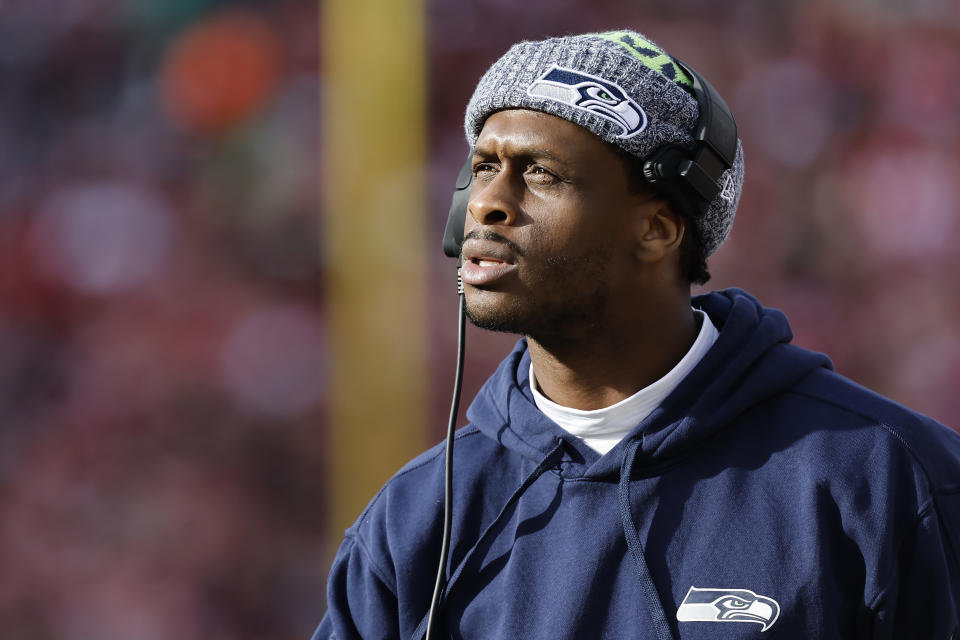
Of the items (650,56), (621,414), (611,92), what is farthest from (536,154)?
(621,414)

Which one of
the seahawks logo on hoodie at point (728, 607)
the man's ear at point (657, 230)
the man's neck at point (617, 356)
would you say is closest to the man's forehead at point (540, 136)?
the man's ear at point (657, 230)

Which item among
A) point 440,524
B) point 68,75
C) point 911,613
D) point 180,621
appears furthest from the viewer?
point 68,75

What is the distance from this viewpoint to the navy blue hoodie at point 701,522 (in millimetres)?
1347

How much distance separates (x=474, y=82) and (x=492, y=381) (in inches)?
99.0

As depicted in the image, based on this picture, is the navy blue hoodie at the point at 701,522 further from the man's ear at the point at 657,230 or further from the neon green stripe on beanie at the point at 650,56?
the neon green stripe on beanie at the point at 650,56

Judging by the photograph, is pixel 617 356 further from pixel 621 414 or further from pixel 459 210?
pixel 459 210

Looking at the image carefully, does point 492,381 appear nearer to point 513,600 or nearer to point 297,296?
point 513,600

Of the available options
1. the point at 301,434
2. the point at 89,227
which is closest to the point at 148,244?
the point at 89,227

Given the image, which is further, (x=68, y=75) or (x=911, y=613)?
(x=68, y=75)

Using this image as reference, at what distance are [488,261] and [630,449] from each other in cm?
31

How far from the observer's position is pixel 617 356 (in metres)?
1.56

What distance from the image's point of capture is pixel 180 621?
3.84m

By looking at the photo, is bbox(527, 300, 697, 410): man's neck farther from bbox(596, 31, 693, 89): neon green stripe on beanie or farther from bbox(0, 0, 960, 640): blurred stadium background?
bbox(0, 0, 960, 640): blurred stadium background

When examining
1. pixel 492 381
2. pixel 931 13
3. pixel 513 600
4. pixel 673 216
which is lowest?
pixel 513 600
